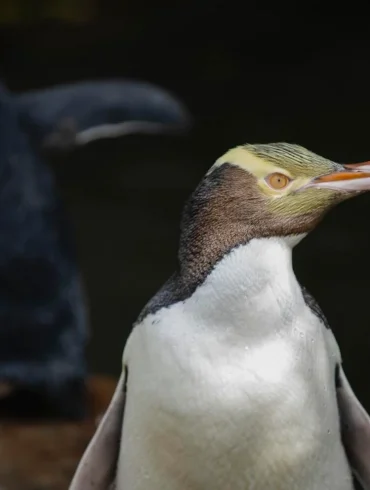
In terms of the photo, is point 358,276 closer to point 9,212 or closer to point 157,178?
point 157,178

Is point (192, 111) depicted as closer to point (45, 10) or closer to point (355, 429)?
point (45, 10)

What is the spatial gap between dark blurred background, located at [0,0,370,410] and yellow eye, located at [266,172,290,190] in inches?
45.2

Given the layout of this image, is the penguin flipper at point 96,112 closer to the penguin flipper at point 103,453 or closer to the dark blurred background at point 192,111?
the dark blurred background at point 192,111

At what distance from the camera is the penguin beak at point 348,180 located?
4.06 feet

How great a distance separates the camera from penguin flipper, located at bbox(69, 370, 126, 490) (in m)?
1.46

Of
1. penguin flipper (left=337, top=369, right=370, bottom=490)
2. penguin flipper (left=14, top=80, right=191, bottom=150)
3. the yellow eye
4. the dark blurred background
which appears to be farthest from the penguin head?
penguin flipper (left=14, top=80, right=191, bottom=150)

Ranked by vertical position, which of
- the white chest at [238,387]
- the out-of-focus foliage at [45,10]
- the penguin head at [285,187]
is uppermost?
the out-of-focus foliage at [45,10]

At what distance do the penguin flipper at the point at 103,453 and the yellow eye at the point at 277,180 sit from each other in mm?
391

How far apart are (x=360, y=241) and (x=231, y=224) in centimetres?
127

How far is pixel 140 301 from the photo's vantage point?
257cm

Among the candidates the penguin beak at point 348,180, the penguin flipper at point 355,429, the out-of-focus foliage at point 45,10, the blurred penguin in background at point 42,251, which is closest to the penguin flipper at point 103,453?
the penguin flipper at point 355,429

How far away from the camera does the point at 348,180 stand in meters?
1.24

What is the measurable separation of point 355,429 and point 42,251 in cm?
138

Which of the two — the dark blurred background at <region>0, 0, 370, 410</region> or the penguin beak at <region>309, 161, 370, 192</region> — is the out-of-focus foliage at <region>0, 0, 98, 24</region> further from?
the penguin beak at <region>309, 161, 370, 192</region>
